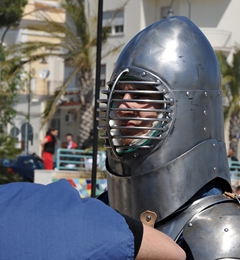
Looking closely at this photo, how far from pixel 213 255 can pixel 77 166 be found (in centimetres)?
1208

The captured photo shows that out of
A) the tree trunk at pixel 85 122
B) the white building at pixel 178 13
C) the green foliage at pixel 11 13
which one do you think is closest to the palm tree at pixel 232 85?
the white building at pixel 178 13

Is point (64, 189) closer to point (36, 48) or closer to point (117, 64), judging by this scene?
point (117, 64)

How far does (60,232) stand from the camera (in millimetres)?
1403

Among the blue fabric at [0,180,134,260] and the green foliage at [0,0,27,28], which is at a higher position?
the green foliage at [0,0,27,28]

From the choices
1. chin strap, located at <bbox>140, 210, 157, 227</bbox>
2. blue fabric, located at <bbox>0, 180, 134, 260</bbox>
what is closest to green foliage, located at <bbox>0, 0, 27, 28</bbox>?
chin strap, located at <bbox>140, 210, 157, 227</bbox>

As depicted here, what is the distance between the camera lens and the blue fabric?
1.39m

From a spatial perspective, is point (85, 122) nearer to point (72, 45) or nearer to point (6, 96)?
point (72, 45)

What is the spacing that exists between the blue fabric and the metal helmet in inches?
32.7

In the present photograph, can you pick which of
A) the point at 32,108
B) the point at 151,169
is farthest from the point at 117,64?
the point at 32,108

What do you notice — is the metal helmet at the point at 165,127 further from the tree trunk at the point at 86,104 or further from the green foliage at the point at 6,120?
the tree trunk at the point at 86,104

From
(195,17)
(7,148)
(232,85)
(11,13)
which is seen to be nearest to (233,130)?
(232,85)

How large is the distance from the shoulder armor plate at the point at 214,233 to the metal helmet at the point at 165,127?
116 mm

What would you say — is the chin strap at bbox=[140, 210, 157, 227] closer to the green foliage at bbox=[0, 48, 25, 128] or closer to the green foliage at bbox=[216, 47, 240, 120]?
the green foliage at bbox=[0, 48, 25, 128]

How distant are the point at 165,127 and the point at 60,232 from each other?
93 centimetres
